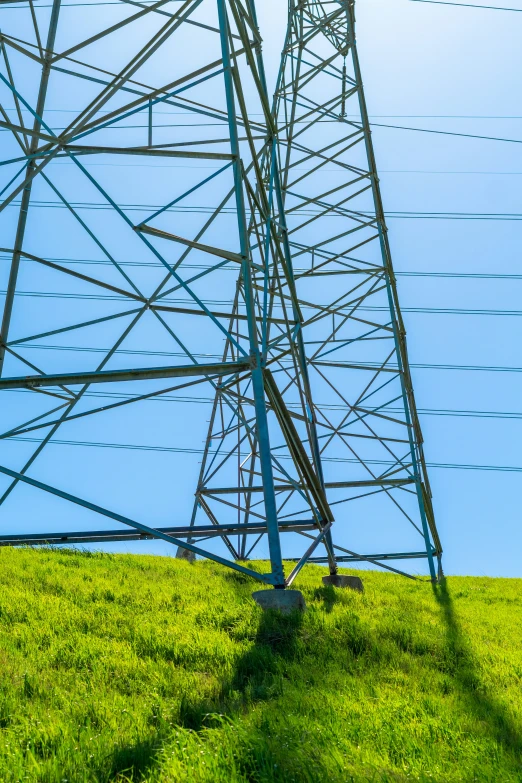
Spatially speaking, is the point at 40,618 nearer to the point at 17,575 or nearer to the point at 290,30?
the point at 17,575

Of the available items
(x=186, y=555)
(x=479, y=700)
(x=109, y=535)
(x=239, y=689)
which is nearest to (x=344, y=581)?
(x=186, y=555)

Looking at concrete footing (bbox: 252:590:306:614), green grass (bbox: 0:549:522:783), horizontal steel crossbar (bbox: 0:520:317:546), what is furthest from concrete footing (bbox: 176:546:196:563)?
concrete footing (bbox: 252:590:306:614)

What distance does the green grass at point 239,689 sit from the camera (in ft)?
11.8

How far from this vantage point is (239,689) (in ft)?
16.0

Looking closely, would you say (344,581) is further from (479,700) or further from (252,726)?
(252,726)

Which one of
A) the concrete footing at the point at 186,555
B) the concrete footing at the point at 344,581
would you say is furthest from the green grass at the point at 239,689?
Result: the concrete footing at the point at 186,555

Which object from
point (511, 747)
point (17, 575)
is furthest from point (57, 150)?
point (511, 747)

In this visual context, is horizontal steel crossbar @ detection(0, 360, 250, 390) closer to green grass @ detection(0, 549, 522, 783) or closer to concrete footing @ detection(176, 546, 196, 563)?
green grass @ detection(0, 549, 522, 783)

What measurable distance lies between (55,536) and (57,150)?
14.9ft

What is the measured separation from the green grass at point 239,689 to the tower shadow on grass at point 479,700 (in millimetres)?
15

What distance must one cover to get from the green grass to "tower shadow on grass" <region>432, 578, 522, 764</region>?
1 cm

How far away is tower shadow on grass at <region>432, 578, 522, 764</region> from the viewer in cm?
421

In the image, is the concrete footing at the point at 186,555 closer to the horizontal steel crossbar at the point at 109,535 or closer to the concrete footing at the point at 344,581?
the concrete footing at the point at 344,581

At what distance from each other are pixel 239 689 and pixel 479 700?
1.73 m
